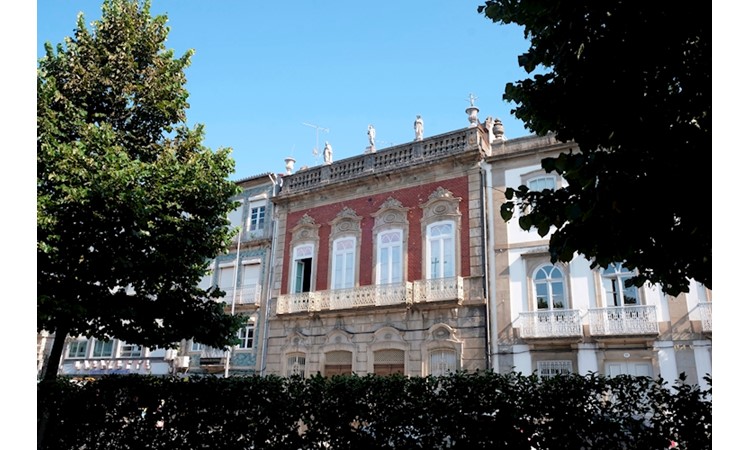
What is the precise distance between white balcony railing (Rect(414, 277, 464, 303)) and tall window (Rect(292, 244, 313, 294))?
4.92 metres

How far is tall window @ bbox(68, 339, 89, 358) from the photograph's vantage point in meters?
24.8

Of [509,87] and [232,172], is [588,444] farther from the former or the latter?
[232,172]

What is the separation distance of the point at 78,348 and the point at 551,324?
22415 mm

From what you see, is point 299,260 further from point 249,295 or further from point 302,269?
point 249,295

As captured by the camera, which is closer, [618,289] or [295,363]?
[618,289]

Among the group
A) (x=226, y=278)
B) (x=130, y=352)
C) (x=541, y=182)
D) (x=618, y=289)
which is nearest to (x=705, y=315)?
(x=618, y=289)

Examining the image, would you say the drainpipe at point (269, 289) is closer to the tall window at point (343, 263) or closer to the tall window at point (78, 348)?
the tall window at point (343, 263)

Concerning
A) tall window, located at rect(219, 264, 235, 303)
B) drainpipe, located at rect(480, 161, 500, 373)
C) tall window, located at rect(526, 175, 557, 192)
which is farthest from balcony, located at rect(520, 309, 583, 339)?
tall window, located at rect(219, 264, 235, 303)

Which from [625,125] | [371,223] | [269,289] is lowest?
[625,125]

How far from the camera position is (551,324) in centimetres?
1461

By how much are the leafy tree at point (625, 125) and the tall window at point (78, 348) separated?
26277mm

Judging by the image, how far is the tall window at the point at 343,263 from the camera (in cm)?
1869

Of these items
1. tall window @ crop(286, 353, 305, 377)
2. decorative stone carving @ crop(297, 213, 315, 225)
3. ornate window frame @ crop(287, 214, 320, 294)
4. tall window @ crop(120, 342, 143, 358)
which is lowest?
tall window @ crop(286, 353, 305, 377)

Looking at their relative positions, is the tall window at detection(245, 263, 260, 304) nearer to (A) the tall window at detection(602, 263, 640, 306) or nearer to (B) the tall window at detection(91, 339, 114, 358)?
(B) the tall window at detection(91, 339, 114, 358)
